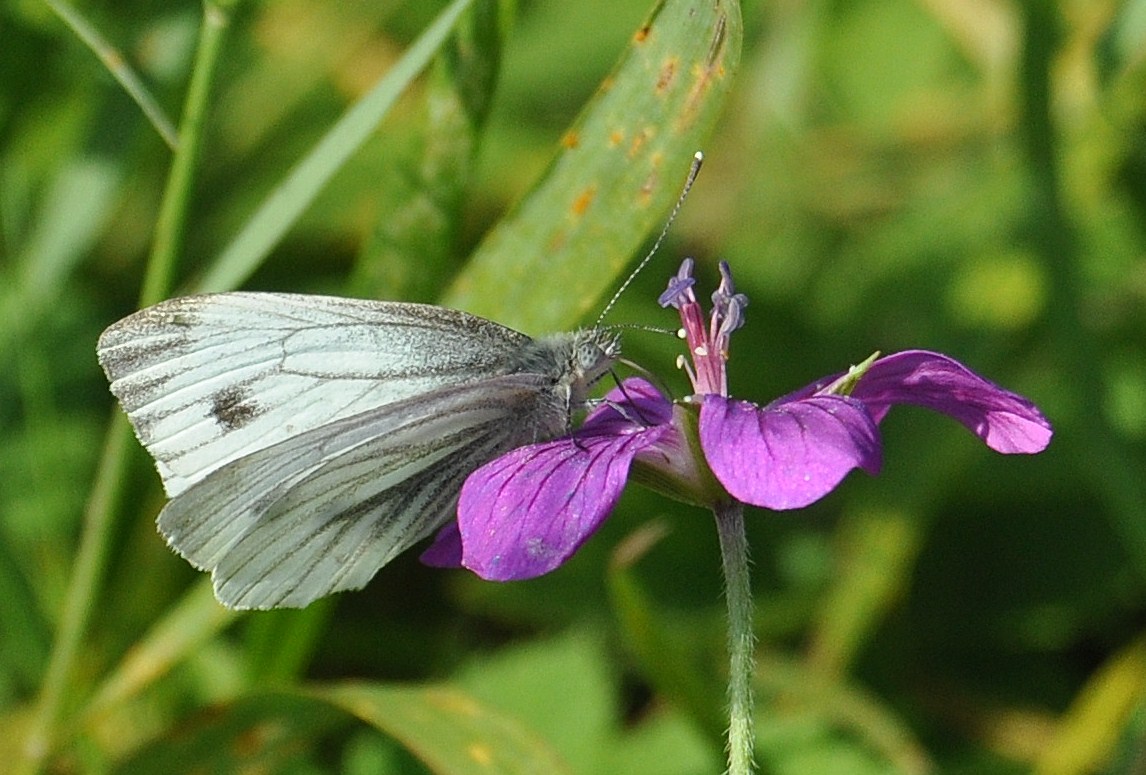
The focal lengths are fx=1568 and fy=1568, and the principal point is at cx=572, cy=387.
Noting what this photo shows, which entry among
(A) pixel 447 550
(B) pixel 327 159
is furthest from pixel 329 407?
(B) pixel 327 159

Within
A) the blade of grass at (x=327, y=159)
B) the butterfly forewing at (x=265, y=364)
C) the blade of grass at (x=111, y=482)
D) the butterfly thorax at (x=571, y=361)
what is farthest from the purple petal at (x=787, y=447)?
the blade of grass at (x=111, y=482)

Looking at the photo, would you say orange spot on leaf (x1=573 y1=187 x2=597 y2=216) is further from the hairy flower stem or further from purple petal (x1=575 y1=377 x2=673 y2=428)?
the hairy flower stem

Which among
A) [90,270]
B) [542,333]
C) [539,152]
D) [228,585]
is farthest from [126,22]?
[228,585]

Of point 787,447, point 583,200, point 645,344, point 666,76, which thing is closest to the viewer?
point 787,447

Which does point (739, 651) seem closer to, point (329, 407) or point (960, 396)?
point (960, 396)

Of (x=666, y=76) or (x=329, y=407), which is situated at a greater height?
(x=666, y=76)

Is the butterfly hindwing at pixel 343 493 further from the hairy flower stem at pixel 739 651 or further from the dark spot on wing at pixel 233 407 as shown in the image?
the hairy flower stem at pixel 739 651
